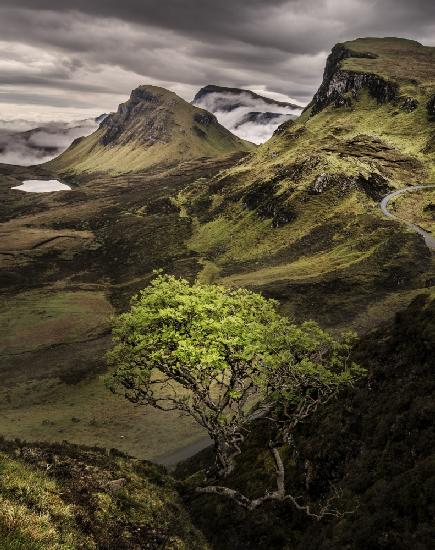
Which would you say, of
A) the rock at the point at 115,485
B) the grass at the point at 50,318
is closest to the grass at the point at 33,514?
the rock at the point at 115,485

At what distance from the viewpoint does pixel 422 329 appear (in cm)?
3206

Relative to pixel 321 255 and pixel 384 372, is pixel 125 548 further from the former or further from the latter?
pixel 321 255

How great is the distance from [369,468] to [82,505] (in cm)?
1393

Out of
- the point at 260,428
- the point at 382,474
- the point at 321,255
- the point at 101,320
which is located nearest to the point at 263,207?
the point at 321,255

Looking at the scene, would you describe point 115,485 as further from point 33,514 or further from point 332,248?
point 332,248

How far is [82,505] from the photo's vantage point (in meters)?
17.9

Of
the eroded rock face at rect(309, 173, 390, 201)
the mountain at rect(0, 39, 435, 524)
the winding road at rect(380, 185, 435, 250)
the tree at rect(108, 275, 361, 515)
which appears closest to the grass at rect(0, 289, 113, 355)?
the mountain at rect(0, 39, 435, 524)

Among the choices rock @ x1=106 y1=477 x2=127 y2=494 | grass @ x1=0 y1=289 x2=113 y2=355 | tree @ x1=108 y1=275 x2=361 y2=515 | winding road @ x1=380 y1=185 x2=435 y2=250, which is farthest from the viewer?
winding road @ x1=380 y1=185 x2=435 y2=250

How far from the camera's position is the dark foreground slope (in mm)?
18078

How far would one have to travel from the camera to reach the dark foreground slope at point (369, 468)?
18.1 meters

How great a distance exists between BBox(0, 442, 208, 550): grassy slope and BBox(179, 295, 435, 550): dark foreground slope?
411 centimetres

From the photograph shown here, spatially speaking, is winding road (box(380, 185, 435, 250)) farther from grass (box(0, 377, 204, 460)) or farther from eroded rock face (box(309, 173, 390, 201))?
grass (box(0, 377, 204, 460))

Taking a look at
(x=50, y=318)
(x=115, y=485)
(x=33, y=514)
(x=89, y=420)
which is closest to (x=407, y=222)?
(x=50, y=318)

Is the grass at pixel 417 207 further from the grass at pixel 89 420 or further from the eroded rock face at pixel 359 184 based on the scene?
the grass at pixel 89 420
